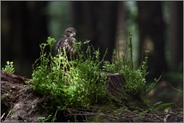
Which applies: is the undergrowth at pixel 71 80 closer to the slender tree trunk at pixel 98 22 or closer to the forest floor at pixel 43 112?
the forest floor at pixel 43 112

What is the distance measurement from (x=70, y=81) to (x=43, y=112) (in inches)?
19.0

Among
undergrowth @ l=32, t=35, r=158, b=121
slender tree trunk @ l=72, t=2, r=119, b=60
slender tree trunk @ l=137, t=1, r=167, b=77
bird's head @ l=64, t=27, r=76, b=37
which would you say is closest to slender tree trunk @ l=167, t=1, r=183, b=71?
slender tree trunk @ l=72, t=2, r=119, b=60

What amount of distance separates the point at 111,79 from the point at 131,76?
26cm

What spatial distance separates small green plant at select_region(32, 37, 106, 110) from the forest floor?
0.10m

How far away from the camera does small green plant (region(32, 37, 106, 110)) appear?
6.45 metres

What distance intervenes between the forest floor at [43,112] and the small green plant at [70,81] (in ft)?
0.34

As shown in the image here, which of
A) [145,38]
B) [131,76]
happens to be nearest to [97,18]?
[145,38]

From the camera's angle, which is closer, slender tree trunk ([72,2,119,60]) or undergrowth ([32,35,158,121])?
undergrowth ([32,35,158,121])

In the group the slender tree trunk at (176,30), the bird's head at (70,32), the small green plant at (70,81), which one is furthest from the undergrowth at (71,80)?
the slender tree trunk at (176,30)

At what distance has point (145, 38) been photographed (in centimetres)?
1864

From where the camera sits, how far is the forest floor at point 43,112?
625 centimetres

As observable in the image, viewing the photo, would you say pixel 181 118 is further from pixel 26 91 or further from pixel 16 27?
pixel 16 27

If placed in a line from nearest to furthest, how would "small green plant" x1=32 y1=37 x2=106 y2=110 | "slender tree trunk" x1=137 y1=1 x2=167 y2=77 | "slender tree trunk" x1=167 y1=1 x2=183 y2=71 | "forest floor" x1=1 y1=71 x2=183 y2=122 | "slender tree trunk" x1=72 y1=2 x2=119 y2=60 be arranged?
"forest floor" x1=1 y1=71 x2=183 y2=122 → "small green plant" x1=32 y1=37 x2=106 y2=110 → "slender tree trunk" x1=137 y1=1 x2=167 y2=77 → "slender tree trunk" x1=167 y1=1 x2=183 y2=71 → "slender tree trunk" x1=72 y1=2 x2=119 y2=60

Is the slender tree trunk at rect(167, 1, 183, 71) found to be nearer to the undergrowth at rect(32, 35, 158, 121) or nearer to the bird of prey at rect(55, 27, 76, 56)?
the bird of prey at rect(55, 27, 76, 56)
